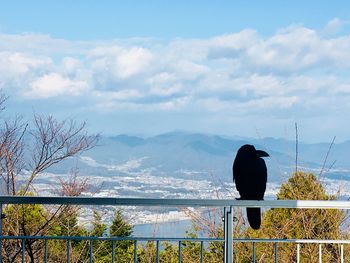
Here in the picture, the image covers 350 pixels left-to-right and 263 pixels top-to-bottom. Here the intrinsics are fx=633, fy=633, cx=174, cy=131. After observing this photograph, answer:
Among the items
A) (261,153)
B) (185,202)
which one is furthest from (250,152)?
(185,202)

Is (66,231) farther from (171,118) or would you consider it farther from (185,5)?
(171,118)

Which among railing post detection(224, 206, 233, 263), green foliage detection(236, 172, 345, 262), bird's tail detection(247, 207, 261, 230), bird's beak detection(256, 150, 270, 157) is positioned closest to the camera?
railing post detection(224, 206, 233, 263)

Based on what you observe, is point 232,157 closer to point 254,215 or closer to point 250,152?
point 250,152

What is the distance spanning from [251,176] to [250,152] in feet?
0.58

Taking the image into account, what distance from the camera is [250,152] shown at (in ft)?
12.3

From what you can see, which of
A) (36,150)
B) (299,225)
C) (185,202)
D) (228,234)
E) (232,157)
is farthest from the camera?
(36,150)

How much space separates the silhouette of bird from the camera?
3.57m

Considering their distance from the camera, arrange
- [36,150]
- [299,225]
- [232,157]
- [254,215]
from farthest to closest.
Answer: [36,150] < [299,225] < [232,157] < [254,215]

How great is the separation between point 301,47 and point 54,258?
14372 millimetres

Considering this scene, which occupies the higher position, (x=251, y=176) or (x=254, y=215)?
(x=251, y=176)

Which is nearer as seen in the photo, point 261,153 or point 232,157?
point 261,153

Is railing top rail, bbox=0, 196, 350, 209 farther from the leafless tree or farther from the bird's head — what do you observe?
the leafless tree

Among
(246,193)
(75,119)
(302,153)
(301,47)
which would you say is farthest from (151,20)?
(246,193)

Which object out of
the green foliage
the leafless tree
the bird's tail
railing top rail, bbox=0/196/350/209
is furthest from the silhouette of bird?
the leafless tree
